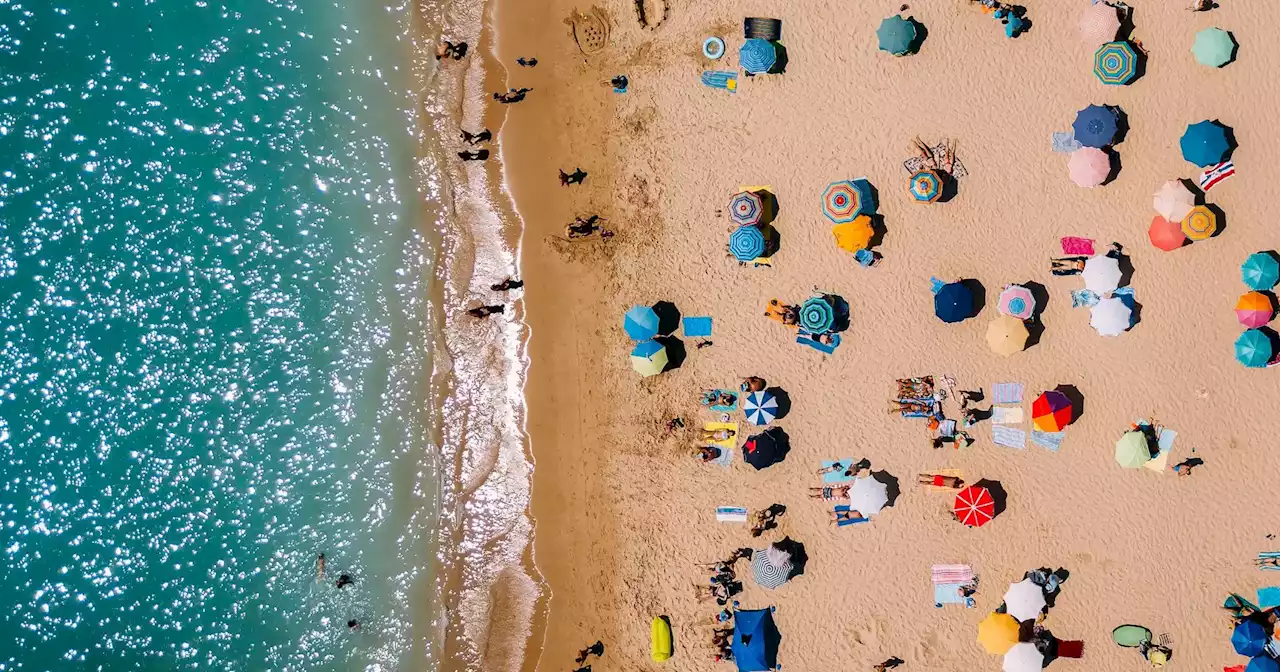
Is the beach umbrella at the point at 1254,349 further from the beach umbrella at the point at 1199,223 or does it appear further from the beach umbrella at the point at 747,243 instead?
the beach umbrella at the point at 747,243

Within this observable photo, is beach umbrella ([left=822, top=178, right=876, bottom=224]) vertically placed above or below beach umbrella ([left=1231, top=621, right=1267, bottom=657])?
above

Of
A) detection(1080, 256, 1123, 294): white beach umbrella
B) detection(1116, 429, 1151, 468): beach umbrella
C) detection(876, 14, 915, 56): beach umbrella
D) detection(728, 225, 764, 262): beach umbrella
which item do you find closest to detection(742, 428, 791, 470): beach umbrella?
detection(728, 225, 764, 262): beach umbrella

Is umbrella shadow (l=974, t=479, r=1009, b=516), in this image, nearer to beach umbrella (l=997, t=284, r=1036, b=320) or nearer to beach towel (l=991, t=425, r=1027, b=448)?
beach towel (l=991, t=425, r=1027, b=448)

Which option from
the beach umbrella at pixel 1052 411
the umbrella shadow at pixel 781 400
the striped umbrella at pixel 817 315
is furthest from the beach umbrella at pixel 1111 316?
the umbrella shadow at pixel 781 400

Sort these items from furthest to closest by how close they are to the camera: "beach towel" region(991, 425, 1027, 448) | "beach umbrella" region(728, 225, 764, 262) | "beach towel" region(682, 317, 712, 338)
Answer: "beach towel" region(682, 317, 712, 338) < "beach towel" region(991, 425, 1027, 448) < "beach umbrella" region(728, 225, 764, 262)

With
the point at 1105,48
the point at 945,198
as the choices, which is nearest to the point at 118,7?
the point at 945,198
